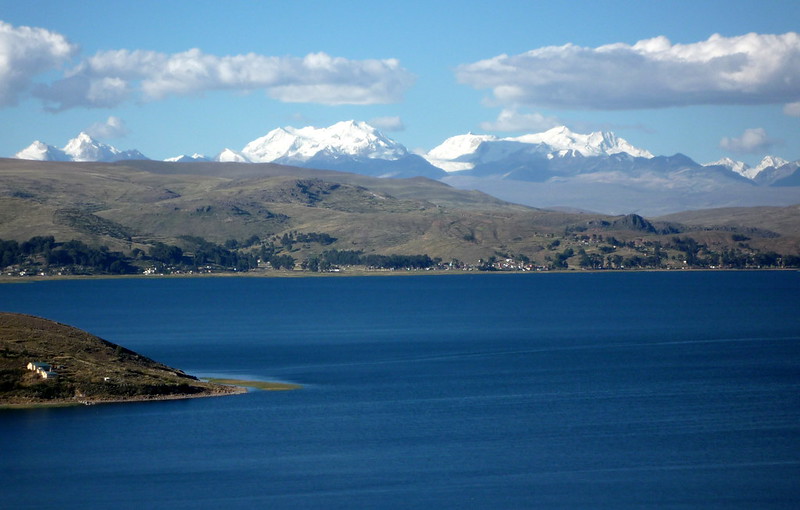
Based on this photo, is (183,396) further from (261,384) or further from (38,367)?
(261,384)

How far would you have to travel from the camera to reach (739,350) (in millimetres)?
129375

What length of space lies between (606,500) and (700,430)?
19839mm

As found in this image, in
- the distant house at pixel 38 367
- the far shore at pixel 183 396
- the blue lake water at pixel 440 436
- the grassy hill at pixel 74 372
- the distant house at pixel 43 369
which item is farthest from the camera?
the distant house at pixel 38 367

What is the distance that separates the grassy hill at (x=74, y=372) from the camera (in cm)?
8469

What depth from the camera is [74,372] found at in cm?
8788

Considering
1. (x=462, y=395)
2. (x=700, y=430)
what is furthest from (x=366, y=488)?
(x=462, y=395)

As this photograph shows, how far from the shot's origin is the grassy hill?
3334 inches

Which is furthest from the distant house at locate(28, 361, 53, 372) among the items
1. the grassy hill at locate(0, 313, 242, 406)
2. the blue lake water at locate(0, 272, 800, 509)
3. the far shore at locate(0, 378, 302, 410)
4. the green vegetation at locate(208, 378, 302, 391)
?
the green vegetation at locate(208, 378, 302, 391)

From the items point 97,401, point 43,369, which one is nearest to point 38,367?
point 43,369

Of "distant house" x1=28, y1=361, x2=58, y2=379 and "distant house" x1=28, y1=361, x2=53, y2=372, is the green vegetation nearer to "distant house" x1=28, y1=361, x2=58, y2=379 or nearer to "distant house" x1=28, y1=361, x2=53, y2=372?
"distant house" x1=28, y1=361, x2=58, y2=379

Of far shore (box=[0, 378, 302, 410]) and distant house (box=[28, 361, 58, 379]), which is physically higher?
distant house (box=[28, 361, 58, 379])

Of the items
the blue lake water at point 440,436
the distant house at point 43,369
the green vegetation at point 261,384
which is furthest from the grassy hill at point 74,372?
the green vegetation at point 261,384

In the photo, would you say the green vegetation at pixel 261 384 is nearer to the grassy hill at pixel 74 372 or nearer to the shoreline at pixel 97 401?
the grassy hill at pixel 74 372

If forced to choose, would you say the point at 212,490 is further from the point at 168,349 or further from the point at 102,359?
the point at 168,349
